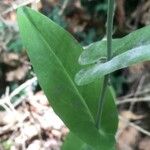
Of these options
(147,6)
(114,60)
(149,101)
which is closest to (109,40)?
(114,60)

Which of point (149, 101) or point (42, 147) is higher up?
point (42, 147)

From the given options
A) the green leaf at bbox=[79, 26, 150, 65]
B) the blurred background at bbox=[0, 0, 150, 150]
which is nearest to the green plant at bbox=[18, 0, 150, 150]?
the green leaf at bbox=[79, 26, 150, 65]

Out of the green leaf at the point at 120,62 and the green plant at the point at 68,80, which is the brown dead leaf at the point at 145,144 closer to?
the green plant at the point at 68,80

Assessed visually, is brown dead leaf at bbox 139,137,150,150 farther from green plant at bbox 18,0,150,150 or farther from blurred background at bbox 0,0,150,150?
green plant at bbox 18,0,150,150

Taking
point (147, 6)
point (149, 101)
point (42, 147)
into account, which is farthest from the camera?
point (147, 6)

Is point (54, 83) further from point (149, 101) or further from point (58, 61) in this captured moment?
point (149, 101)

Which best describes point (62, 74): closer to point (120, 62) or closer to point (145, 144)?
point (120, 62)

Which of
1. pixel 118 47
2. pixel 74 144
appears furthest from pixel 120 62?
pixel 74 144
